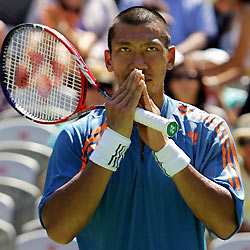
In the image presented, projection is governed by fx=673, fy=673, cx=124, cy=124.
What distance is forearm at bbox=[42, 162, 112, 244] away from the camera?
8.68 ft

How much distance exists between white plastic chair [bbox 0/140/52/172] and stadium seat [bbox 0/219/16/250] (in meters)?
0.95

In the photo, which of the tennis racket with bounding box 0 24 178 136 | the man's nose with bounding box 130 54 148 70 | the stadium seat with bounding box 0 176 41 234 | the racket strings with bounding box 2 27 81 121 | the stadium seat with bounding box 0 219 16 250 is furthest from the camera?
the stadium seat with bounding box 0 176 41 234

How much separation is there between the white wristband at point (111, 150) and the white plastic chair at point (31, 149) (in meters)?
3.74

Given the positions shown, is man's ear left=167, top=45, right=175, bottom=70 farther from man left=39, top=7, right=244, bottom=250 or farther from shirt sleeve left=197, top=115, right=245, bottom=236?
shirt sleeve left=197, top=115, right=245, bottom=236

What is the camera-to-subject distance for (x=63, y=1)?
22.7 feet

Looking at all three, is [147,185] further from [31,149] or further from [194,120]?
[31,149]

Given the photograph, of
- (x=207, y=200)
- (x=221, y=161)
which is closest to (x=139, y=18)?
(x=221, y=161)

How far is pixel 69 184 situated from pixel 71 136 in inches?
9.8

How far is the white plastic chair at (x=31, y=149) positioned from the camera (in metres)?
6.42

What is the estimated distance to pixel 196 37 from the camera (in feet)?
22.5

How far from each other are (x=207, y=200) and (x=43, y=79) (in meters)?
1.21

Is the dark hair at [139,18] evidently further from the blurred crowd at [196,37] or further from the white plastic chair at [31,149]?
the white plastic chair at [31,149]

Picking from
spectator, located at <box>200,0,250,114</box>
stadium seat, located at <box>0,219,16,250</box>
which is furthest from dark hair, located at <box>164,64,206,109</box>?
stadium seat, located at <box>0,219,16,250</box>

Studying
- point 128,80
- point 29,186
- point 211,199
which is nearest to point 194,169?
point 211,199
